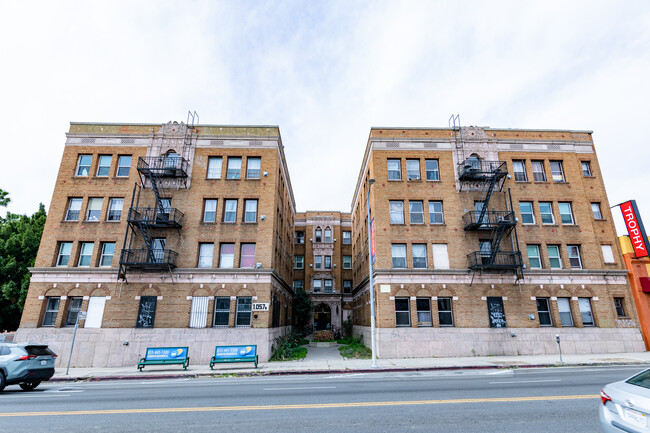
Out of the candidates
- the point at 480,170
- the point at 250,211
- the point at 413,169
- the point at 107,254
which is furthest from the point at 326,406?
the point at 480,170

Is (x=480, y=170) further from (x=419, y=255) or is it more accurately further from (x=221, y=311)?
(x=221, y=311)

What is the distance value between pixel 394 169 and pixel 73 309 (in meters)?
25.2

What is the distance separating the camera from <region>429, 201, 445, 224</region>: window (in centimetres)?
2415

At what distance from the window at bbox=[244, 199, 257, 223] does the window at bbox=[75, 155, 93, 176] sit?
40.9 feet

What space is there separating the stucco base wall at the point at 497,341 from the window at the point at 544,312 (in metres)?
0.63

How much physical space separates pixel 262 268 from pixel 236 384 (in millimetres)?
9565

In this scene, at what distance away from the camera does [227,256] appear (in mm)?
22797

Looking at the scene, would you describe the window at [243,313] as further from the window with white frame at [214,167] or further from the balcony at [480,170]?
the balcony at [480,170]

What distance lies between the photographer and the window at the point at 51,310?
21198 millimetres

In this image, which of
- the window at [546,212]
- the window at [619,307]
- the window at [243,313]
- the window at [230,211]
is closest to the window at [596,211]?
the window at [546,212]

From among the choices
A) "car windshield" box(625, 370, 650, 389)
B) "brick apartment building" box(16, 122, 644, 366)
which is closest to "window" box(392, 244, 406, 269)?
"brick apartment building" box(16, 122, 644, 366)

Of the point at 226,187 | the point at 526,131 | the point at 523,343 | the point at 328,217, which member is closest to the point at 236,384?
the point at 226,187

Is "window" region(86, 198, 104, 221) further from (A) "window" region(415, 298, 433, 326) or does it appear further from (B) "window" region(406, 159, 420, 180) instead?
(A) "window" region(415, 298, 433, 326)

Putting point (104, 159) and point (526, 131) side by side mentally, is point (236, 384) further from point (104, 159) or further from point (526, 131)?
point (526, 131)
